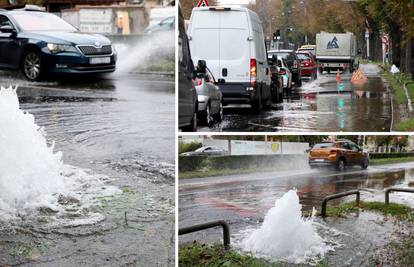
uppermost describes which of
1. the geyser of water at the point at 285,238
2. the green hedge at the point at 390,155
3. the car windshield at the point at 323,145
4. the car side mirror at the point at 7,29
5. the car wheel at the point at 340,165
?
the car side mirror at the point at 7,29

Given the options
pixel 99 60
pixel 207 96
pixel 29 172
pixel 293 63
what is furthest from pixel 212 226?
pixel 99 60

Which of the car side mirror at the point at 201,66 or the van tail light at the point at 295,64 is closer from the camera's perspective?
the car side mirror at the point at 201,66

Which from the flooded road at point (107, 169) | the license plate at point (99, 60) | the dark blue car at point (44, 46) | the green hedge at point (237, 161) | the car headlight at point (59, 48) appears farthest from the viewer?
the license plate at point (99, 60)

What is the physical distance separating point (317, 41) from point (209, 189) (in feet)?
5.22

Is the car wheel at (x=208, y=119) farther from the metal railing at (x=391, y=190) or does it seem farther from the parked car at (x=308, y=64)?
the metal railing at (x=391, y=190)

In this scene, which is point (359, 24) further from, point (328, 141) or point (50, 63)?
point (50, 63)

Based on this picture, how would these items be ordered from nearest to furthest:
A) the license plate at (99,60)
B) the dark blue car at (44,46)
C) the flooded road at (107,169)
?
the flooded road at (107,169) → the dark blue car at (44,46) → the license plate at (99,60)

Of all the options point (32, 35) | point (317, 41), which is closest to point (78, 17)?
point (32, 35)

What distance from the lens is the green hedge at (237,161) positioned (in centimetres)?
500

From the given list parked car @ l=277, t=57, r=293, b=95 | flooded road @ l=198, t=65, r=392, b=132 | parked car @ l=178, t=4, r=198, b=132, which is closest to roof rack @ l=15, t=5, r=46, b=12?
parked car @ l=178, t=4, r=198, b=132

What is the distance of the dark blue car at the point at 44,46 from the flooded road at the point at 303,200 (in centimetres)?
147

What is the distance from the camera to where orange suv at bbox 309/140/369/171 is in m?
5.05

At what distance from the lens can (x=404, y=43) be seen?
5.21m

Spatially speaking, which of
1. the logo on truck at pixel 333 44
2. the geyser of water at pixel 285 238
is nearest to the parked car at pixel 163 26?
the logo on truck at pixel 333 44
